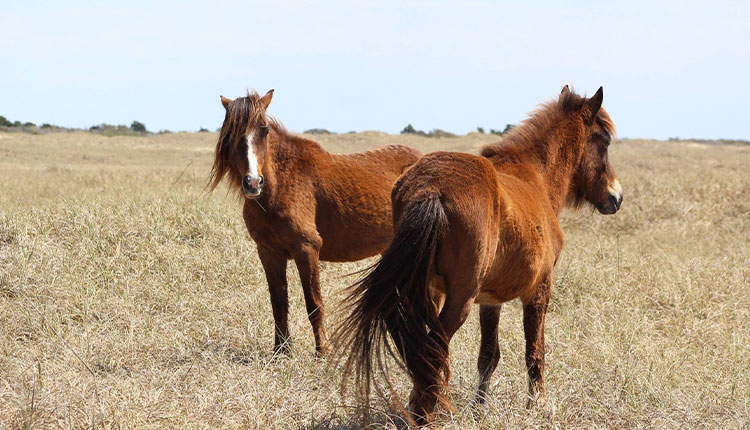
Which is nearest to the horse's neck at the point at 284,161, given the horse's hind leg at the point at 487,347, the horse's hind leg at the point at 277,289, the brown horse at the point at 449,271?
the horse's hind leg at the point at 277,289

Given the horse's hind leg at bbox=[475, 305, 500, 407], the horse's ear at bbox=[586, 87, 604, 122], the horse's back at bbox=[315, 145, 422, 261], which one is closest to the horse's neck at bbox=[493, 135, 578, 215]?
the horse's ear at bbox=[586, 87, 604, 122]

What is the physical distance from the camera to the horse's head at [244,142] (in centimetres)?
498

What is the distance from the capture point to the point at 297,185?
216 inches

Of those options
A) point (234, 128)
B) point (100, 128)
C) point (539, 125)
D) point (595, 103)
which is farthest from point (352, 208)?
point (100, 128)

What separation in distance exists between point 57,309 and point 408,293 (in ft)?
12.7

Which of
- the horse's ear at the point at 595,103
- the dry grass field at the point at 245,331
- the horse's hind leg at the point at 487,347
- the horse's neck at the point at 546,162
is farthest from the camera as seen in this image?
the horse's ear at the point at 595,103

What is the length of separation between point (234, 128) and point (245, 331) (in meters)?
1.69

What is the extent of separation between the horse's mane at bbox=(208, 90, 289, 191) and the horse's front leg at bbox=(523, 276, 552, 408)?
8.00ft

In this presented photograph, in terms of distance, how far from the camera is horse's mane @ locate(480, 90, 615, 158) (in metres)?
4.45

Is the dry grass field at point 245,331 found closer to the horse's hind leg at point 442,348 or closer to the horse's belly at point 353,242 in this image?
the horse's hind leg at point 442,348

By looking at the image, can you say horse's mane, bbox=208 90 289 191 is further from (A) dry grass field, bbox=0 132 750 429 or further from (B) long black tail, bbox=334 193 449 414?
(B) long black tail, bbox=334 193 449 414

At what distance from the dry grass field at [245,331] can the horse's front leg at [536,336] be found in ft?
0.35

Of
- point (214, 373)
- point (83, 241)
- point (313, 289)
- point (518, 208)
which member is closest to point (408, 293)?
point (518, 208)

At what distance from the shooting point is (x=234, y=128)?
199 inches
